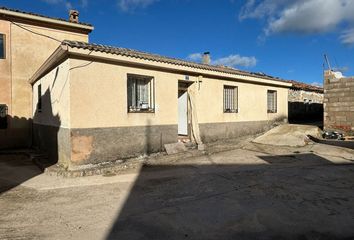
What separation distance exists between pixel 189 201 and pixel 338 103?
11.6 meters

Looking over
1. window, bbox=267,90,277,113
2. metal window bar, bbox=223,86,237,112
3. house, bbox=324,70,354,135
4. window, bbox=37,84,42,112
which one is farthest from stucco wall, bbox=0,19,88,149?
house, bbox=324,70,354,135

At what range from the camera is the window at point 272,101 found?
16.4 m

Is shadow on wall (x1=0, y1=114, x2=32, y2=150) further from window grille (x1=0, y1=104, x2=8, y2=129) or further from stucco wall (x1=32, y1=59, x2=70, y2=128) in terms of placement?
stucco wall (x1=32, y1=59, x2=70, y2=128)

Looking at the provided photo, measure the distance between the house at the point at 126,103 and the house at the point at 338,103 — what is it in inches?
133

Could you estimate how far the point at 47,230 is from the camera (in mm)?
4734

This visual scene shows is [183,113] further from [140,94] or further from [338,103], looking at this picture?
[338,103]

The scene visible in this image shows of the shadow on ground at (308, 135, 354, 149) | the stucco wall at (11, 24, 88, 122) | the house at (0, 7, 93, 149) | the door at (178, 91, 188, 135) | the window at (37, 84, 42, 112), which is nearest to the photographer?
the shadow on ground at (308, 135, 354, 149)

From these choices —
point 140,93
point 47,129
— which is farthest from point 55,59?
point 47,129

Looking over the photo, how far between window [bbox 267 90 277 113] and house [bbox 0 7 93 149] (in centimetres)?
1158

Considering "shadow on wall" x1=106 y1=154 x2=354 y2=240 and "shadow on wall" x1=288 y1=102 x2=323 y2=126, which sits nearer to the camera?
"shadow on wall" x1=106 y1=154 x2=354 y2=240

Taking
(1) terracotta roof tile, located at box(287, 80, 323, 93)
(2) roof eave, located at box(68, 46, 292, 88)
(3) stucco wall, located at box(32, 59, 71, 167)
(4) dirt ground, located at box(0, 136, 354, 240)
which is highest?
(1) terracotta roof tile, located at box(287, 80, 323, 93)

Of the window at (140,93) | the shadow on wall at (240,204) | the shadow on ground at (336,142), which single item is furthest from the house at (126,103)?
the shadow on ground at (336,142)

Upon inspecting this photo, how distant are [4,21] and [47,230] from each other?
42.4 feet

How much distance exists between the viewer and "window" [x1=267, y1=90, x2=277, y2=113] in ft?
53.7
